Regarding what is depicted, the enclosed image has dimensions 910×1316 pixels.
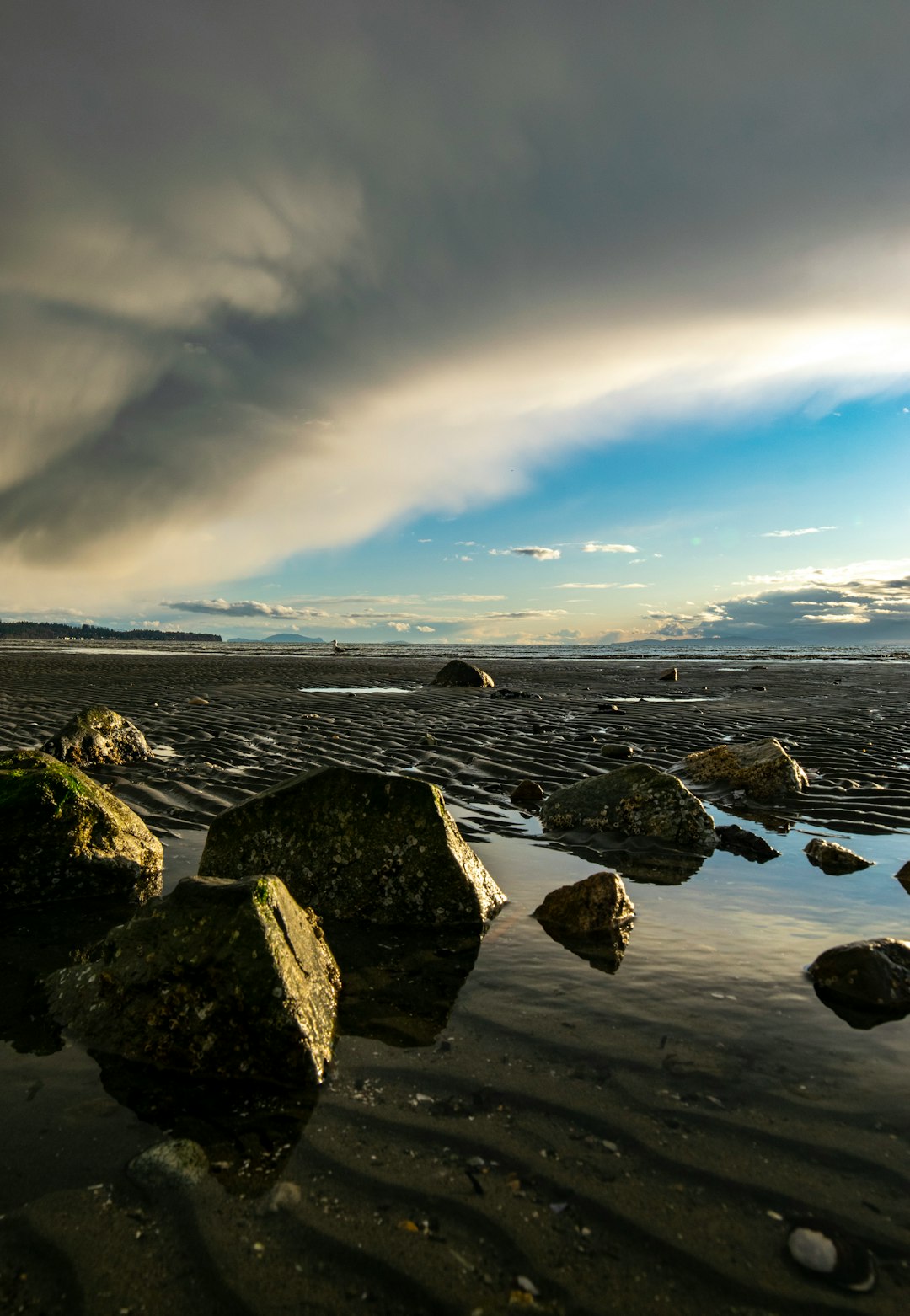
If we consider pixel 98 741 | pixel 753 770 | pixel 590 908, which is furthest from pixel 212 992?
pixel 98 741

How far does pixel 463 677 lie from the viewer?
26484 mm

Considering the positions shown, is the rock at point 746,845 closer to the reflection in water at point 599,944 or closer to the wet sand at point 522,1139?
the wet sand at point 522,1139

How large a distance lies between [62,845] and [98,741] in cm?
523

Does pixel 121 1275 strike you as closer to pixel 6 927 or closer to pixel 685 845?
pixel 6 927

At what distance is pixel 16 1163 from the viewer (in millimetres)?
2734

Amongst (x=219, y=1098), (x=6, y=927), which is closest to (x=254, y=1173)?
(x=219, y=1098)

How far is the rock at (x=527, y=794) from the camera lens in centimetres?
877

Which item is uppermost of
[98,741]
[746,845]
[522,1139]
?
[98,741]

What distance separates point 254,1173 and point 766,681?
31.1 metres

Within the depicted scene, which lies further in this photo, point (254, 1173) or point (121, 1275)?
point (254, 1173)

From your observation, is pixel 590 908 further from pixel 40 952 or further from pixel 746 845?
pixel 40 952

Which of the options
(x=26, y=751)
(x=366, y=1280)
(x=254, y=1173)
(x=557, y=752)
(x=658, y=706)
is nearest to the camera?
(x=366, y=1280)

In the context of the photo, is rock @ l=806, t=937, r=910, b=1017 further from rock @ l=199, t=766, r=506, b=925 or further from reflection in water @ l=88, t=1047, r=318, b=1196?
reflection in water @ l=88, t=1047, r=318, b=1196

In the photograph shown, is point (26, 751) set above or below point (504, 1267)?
above
